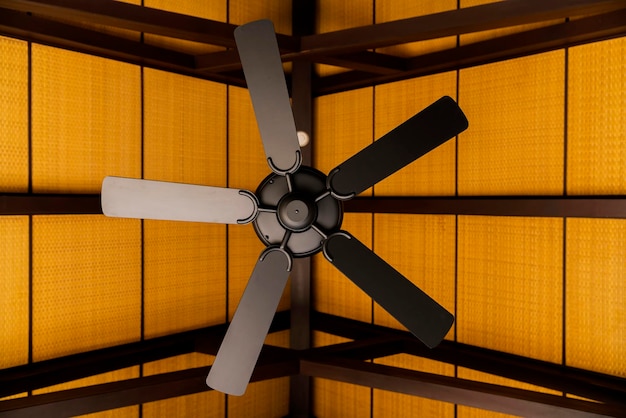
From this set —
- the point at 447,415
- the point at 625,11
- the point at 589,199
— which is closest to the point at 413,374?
the point at 447,415

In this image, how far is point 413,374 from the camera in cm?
348

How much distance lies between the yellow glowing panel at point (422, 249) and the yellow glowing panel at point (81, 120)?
81.8 inches

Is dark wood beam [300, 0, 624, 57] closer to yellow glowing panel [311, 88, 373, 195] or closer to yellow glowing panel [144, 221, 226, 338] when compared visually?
yellow glowing panel [311, 88, 373, 195]

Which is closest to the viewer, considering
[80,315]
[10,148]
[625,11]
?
[625,11]

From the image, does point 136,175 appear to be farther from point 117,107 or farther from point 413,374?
point 413,374

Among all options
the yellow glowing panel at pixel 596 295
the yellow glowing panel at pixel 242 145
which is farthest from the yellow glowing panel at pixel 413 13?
the yellow glowing panel at pixel 596 295

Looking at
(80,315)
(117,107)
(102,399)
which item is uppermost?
(117,107)

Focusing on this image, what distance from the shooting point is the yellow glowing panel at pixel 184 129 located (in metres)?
4.07

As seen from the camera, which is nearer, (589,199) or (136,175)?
(589,199)

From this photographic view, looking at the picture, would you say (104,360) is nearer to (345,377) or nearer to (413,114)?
(345,377)

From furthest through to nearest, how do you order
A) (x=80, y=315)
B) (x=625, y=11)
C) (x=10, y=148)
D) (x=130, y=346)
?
(x=130, y=346)
(x=80, y=315)
(x=10, y=148)
(x=625, y=11)

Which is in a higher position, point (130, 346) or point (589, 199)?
point (589, 199)

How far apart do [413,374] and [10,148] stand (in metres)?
2.95

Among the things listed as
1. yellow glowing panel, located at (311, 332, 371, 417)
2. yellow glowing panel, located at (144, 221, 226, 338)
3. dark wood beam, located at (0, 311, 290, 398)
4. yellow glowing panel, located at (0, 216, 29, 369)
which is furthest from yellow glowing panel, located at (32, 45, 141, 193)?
yellow glowing panel, located at (311, 332, 371, 417)
